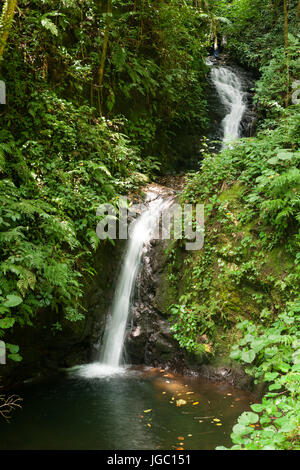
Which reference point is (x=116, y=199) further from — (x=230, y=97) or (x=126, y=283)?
(x=230, y=97)

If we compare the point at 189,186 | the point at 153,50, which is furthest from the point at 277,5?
the point at 189,186

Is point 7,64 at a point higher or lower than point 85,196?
higher

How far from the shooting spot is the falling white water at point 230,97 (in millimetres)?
12055

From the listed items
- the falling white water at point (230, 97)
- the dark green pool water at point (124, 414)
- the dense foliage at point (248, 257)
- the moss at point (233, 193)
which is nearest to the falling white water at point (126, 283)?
the dark green pool water at point (124, 414)

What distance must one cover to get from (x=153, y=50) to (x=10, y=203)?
27.3 ft

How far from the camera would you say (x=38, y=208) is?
4.59 meters

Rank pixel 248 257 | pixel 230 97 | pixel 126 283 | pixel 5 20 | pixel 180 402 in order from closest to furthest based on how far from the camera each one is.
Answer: pixel 180 402
pixel 5 20
pixel 248 257
pixel 126 283
pixel 230 97

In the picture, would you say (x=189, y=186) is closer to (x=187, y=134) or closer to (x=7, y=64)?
(x=7, y=64)

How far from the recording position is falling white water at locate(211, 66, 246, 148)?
12055mm

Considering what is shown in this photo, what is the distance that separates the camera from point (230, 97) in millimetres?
13266

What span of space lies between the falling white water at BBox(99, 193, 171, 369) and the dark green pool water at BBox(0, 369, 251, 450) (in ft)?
2.37

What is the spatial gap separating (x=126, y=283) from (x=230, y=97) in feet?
32.9

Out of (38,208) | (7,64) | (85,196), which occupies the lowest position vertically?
(38,208)

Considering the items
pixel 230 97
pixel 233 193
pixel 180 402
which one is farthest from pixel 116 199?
pixel 230 97
